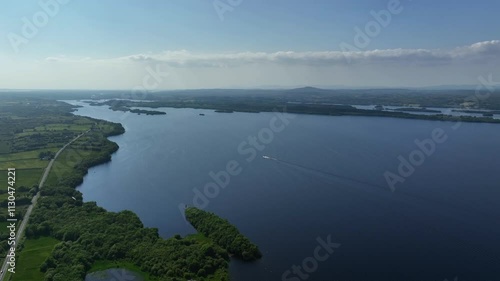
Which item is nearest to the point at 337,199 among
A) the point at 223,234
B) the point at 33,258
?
the point at 223,234

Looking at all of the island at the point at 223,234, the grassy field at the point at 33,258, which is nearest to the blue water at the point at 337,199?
the island at the point at 223,234

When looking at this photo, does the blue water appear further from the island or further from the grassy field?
the grassy field

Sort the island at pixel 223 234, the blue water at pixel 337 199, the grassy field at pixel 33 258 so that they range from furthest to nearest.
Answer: the island at pixel 223 234 < the blue water at pixel 337 199 < the grassy field at pixel 33 258

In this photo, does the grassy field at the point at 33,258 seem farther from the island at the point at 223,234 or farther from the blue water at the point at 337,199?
the island at the point at 223,234

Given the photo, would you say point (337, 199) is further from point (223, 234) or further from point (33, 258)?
point (33, 258)

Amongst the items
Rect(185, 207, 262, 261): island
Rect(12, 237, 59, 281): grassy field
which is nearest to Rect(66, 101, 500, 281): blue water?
Rect(185, 207, 262, 261): island

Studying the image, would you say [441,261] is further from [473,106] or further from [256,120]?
[473,106]
